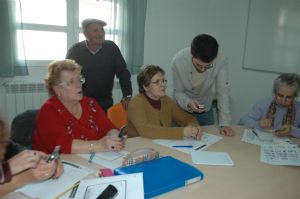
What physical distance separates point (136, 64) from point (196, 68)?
62.9 inches

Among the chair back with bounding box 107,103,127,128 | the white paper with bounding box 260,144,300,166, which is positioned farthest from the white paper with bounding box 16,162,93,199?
the white paper with bounding box 260,144,300,166

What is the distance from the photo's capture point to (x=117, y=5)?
12.3ft

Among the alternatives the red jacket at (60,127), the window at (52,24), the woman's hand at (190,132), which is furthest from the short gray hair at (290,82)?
the window at (52,24)

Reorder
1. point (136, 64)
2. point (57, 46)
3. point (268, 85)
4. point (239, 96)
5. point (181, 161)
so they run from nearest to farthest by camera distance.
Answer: point (181, 161) → point (57, 46) → point (136, 64) → point (268, 85) → point (239, 96)

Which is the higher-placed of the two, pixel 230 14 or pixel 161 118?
pixel 230 14

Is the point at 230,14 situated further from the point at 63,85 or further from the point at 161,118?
the point at 63,85

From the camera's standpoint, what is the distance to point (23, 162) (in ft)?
4.11

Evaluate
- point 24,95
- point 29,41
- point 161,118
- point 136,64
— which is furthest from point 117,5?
point 161,118

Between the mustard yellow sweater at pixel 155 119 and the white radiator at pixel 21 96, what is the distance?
1.63m

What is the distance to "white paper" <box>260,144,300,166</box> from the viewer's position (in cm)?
182

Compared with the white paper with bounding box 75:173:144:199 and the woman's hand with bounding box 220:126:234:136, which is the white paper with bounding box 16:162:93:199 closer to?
the white paper with bounding box 75:173:144:199

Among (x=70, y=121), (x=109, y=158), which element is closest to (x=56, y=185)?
(x=109, y=158)

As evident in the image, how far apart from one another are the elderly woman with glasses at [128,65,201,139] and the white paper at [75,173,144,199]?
2.51 ft

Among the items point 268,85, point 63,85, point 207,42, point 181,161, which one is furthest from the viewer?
point 268,85
